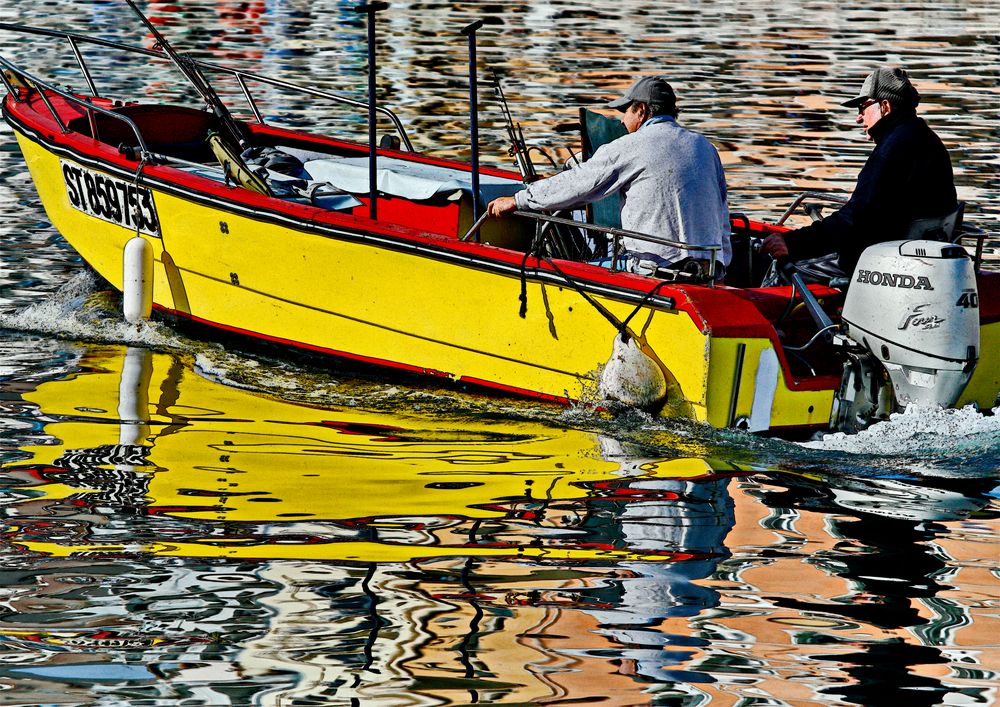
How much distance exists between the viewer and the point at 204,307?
26.2 ft

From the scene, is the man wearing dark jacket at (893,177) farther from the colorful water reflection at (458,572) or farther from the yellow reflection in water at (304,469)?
the yellow reflection in water at (304,469)

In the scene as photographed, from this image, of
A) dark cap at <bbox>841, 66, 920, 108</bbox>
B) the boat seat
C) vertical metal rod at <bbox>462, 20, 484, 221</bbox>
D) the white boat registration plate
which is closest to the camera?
dark cap at <bbox>841, 66, 920, 108</bbox>

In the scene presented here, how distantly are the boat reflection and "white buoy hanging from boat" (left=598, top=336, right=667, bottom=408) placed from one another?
9.0 inches

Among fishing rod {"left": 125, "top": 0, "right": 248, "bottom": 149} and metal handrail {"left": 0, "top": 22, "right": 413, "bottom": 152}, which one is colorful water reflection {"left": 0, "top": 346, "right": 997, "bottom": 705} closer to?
fishing rod {"left": 125, "top": 0, "right": 248, "bottom": 149}

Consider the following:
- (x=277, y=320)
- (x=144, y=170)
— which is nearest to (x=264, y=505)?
(x=277, y=320)

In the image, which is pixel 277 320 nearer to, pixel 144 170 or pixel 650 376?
pixel 144 170

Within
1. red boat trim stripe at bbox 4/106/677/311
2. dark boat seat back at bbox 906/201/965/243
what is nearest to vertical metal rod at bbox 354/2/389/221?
red boat trim stripe at bbox 4/106/677/311

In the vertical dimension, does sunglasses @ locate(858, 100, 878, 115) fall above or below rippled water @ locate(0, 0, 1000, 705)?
above

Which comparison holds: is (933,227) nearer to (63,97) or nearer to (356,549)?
(356,549)

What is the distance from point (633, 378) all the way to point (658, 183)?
86 cm

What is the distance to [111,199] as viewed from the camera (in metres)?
8.31

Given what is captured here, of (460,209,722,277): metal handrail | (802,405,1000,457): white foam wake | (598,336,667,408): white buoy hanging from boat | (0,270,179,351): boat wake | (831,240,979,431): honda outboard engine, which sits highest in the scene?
(460,209,722,277): metal handrail

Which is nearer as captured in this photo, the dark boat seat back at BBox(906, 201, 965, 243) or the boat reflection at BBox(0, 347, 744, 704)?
the boat reflection at BBox(0, 347, 744, 704)

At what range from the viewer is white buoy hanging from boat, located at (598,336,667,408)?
616 cm
